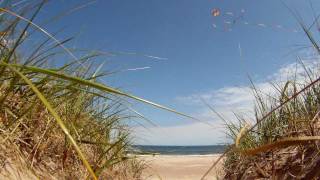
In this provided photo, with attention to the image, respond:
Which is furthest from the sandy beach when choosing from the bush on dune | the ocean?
the bush on dune

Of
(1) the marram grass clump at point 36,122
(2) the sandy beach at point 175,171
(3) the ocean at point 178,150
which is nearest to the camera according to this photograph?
(1) the marram grass clump at point 36,122

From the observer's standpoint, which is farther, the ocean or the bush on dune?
the ocean

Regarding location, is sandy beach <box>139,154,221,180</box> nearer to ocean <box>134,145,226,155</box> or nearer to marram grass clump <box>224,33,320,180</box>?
ocean <box>134,145,226,155</box>

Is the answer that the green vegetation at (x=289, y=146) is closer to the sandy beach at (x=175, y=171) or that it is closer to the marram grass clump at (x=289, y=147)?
the marram grass clump at (x=289, y=147)

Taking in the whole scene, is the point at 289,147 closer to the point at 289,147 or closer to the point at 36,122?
the point at 289,147

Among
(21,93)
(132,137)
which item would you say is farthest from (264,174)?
(132,137)

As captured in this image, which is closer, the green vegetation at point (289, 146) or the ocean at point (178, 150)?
the green vegetation at point (289, 146)

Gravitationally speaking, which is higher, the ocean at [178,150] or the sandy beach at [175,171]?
the ocean at [178,150]

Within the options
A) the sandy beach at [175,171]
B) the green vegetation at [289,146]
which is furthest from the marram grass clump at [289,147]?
the sandy beach at [175,171]

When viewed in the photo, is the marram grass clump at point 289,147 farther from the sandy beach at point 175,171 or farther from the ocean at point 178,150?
the sandy beach at point 175,171

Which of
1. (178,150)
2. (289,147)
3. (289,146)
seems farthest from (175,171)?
(289,146)

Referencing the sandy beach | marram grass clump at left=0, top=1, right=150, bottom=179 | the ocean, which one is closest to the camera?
marram grass clump at left=0, top=1, right=150, bottom=179

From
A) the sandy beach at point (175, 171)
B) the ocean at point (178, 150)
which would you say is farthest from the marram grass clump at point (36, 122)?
the sandy beach at point (175, 171)

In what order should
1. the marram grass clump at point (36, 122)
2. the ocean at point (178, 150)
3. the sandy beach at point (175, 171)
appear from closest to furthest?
1. the marram grass clump at point (36, 122)
2. the ocean at point (178, 150)
3. the sandy beach at point (175, 171)
